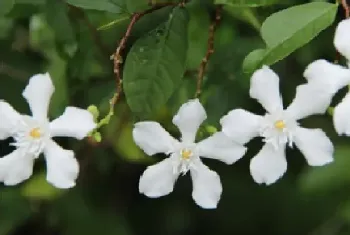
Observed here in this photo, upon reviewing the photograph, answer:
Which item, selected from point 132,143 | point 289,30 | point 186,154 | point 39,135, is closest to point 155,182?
point 186,154

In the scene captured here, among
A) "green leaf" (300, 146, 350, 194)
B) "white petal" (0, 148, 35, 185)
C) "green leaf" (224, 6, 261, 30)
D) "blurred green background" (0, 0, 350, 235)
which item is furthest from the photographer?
"green leaf" (300, 146, 350, 194)

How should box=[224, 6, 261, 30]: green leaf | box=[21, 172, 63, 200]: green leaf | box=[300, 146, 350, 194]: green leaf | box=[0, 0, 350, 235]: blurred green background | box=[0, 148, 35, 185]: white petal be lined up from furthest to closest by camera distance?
box=[21, 172, 63, 200]: green leaf < box=[300, 146, 350, 194]: green leaf < box=[0, 0, 350, 235]: blurred green background < box=[224, 6, 261, 30]: green leaf < box=[0, 148, 35, 185]: white petal

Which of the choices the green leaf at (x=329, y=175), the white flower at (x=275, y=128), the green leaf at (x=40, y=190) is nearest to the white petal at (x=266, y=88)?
the white flower at (x=275, y=128)

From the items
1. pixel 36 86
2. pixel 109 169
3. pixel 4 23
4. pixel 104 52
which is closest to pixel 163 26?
pixel 36 86

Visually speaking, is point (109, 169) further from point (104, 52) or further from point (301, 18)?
point (301, 18)

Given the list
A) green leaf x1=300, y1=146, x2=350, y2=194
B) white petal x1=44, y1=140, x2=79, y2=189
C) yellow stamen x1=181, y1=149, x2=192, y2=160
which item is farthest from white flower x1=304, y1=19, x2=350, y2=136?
green leaf x1=300, y1=146, x2=350, y2=194

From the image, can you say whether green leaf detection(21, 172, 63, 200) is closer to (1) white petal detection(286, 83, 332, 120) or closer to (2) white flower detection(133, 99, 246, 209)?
(2) white flower detection(133, 99, 246, 209)

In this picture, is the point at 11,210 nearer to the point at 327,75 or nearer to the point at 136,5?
the point at 136,5

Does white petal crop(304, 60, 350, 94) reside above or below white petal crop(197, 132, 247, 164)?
above
